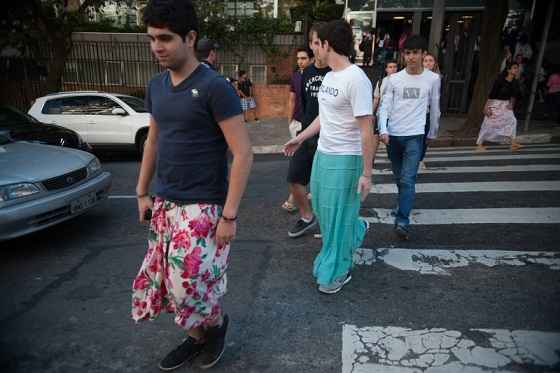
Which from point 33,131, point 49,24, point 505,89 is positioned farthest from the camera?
point 49,24

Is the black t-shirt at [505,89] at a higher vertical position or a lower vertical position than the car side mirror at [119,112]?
higher

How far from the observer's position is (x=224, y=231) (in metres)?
2.24

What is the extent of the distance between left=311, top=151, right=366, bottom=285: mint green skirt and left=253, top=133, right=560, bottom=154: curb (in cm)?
709

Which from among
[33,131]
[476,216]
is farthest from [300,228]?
[33,131]

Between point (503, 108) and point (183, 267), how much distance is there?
331 inches

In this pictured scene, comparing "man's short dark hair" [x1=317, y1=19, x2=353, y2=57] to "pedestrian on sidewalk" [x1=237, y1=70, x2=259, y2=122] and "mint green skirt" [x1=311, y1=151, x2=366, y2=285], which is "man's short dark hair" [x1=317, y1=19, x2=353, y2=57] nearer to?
"mint green skirt" [x1=311, y1=151, x2=366, y2=285]

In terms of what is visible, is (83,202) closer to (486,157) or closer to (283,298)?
(283,298)

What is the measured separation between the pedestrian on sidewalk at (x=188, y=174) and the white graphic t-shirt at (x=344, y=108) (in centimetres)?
111

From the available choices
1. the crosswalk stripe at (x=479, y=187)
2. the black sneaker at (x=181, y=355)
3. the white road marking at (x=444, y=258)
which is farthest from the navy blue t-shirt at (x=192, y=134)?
the crosswalk stripe at (x=479, y=187)

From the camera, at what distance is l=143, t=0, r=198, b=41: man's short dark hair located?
2.02 m

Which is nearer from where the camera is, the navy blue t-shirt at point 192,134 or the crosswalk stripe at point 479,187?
the navy blue t-shirt at point 192,134

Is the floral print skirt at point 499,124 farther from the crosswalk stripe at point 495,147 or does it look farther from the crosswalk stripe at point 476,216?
the crosswalk stripe at point 476,216

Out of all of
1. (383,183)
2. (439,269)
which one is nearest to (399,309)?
(439,269)

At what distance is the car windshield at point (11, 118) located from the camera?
7945 mm
